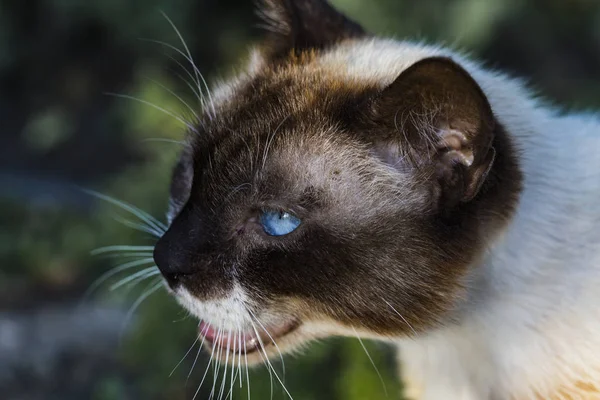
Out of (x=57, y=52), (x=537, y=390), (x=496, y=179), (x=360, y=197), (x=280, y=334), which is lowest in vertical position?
(x=57, y=52)

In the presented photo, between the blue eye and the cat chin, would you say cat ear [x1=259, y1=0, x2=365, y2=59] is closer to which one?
the blue eye

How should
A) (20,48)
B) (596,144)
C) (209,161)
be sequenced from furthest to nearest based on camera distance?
(20,48) → (596,144) → (209,161)

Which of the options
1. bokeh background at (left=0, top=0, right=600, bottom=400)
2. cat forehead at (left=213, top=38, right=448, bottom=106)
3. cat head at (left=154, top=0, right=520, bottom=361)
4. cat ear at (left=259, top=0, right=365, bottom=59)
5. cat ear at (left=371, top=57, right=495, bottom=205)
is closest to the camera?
cat ear at (left=371, top=57, right=495, bottom=205)

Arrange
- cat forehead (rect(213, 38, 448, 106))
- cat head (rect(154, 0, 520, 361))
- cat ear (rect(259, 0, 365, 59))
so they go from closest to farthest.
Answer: cat head (rect(154, 0, 520, 361)), cat forehead (rect(213, 38, 448, 106)), cat ear (rect(259, 0, 365, 59))

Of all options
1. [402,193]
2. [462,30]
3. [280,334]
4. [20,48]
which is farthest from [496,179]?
[20,48]

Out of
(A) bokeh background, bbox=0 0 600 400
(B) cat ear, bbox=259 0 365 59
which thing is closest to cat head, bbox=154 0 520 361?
(B) cat ear, bbox=259 0 365 59

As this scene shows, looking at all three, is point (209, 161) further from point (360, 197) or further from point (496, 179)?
point (496, 179)

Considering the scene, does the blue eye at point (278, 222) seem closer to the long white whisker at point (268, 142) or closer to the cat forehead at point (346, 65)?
the long white whisker at point (268, 142)
